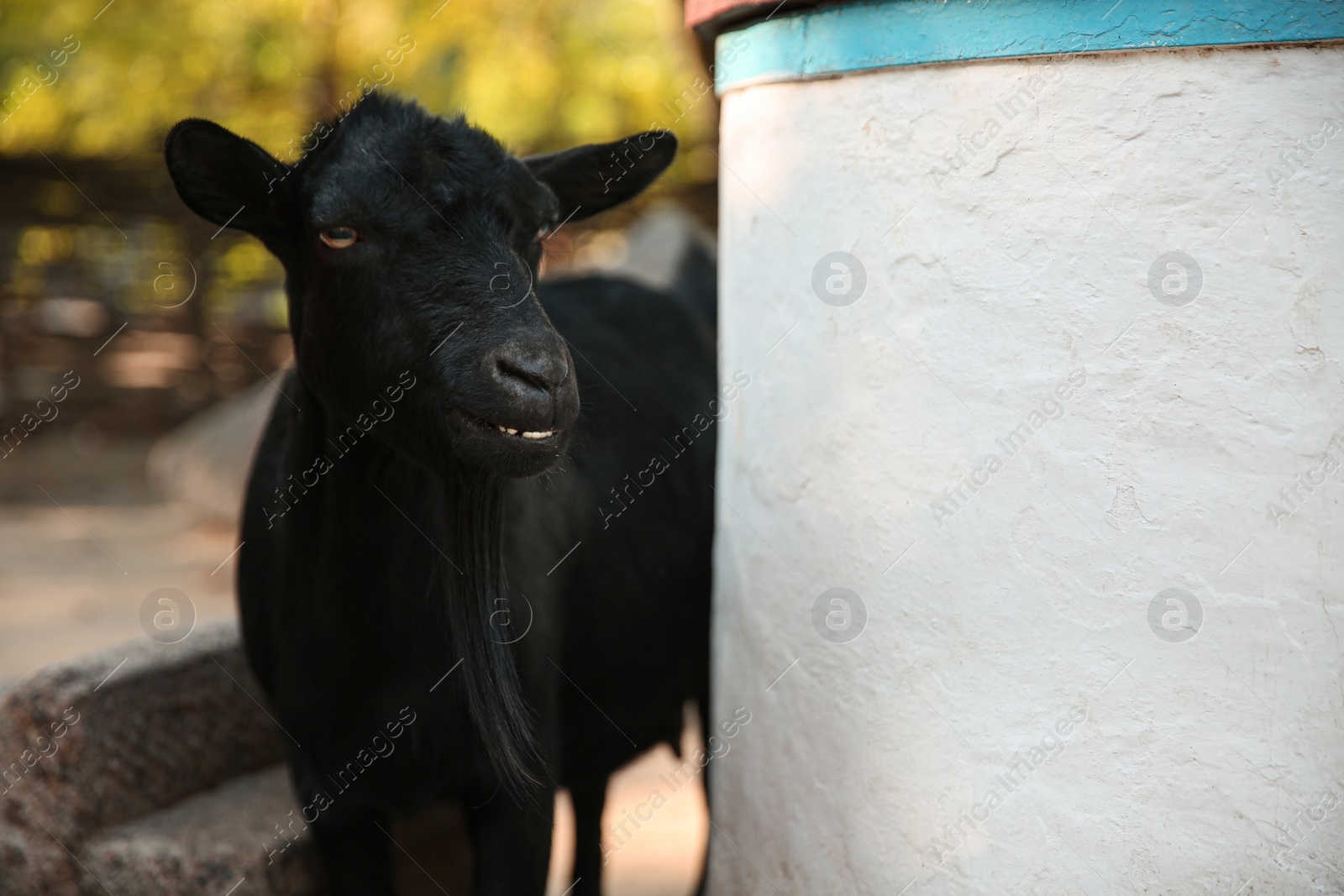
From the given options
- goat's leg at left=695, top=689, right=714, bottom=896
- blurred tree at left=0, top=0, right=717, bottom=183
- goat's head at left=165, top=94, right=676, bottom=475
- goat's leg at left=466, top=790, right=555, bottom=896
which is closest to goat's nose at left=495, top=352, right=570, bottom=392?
goat's head at left=165, top=94, right=676, bottom=475

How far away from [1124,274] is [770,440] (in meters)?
0.87

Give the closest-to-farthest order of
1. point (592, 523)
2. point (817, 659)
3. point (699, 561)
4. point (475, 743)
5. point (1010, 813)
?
point (1010, 813), point (817, 659), point (475, 743), point (592, 523), point (699, 561)

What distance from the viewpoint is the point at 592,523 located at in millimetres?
3221

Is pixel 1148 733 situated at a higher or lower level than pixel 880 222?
lower

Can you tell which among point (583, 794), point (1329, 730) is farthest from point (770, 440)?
point (583, 794)

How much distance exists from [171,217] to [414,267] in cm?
1043

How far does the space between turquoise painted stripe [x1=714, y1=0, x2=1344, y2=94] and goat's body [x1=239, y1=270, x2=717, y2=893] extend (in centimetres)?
95

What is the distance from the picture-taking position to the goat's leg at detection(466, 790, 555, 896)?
2.68 meters

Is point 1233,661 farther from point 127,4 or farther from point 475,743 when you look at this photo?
point 127,4

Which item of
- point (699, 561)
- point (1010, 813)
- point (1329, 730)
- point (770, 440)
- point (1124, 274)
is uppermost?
point (1124, 274)

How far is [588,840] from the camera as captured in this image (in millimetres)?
3832

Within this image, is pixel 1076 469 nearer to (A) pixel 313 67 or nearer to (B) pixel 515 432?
(B) pixel 515 432

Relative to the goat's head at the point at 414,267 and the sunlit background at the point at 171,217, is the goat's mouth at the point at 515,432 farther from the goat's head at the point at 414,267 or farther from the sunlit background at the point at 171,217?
the sunlit background at the point at 171,217

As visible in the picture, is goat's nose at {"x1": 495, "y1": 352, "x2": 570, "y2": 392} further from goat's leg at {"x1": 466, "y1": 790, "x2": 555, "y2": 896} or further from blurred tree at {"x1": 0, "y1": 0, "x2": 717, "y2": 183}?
blurred tree at {"x1": 0, "y1": 0, "x2": 717, "y2": 183}
